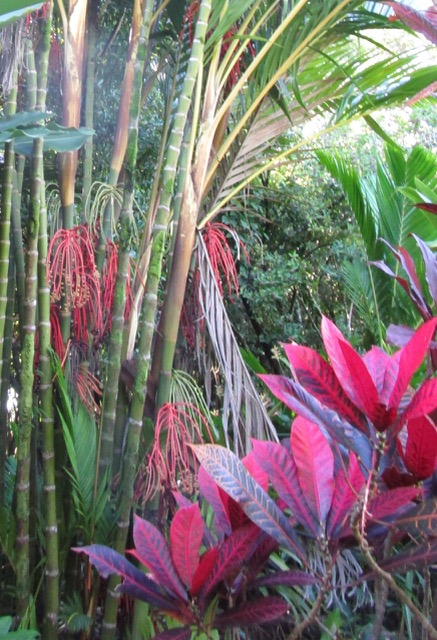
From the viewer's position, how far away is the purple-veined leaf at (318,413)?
3.21 feet

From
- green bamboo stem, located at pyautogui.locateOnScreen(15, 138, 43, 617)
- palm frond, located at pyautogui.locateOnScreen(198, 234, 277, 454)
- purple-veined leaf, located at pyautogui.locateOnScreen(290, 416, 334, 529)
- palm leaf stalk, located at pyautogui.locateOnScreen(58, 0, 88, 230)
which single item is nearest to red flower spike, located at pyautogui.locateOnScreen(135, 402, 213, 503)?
palm frond, located at pyautogui.locateOnScreen(198, 234, 277, 454)

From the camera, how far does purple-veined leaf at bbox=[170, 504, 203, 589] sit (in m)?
0.92

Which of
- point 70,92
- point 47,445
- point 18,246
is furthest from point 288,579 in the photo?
point 70,92

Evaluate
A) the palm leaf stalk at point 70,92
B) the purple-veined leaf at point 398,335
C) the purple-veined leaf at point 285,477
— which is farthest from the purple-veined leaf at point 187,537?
the palm leaf stalk at point 70,92

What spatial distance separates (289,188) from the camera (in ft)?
15.4

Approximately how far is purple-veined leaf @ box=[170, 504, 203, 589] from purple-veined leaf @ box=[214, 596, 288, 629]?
0.35 feet

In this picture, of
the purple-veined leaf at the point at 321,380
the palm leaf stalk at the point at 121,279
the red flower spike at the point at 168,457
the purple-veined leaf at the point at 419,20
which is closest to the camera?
the purple-veined leaf at the point at 321,380

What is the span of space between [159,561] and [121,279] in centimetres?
90

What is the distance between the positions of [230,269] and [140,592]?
1.19 metres

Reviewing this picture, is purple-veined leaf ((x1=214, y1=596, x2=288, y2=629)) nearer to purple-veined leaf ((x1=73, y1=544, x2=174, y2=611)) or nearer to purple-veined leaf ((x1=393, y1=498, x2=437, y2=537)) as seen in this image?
purple-veined leaf ((x1=73, y1=544, x2=174, y2=611))

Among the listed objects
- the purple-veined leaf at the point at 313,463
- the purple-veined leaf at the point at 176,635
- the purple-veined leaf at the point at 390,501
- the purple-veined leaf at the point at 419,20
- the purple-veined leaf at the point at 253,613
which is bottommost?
the purple-veined leaf at the point at 176,635

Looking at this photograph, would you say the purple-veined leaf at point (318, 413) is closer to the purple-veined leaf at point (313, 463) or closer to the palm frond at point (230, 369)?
the purple-veined leaf at point (313, 463)

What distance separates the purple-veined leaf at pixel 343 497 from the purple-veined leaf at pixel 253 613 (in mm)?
148

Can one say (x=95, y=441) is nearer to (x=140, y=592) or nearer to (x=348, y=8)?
(x=140, y=592)
